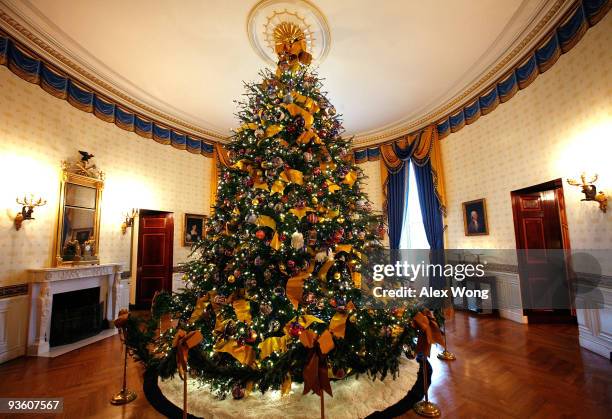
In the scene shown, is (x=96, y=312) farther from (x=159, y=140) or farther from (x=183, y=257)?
(x=159, y=140)

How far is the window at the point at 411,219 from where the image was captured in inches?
294

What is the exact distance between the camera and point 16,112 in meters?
4.09

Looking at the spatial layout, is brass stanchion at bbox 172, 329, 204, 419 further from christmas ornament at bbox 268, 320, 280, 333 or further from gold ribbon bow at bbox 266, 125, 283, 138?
gold ribbon bow at bbox 266, 125, 283, 138

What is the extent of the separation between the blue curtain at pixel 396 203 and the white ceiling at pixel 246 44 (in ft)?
6.77

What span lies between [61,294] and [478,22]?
7.92 meters

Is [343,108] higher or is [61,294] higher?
[343,108]

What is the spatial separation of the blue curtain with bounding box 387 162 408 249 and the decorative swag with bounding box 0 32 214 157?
5.49 metres

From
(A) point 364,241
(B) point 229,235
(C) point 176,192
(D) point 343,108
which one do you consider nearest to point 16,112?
(C) point 176,192

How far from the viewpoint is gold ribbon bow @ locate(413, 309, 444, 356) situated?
2.45 m

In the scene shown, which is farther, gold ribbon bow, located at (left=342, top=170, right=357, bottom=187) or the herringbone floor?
gold ribbon bow, located at (left=342, top=170, right=357, bottom=187)

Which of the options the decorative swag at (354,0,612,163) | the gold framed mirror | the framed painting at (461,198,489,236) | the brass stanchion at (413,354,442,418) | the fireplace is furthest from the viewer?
the framed painting at (461,198,489,236)

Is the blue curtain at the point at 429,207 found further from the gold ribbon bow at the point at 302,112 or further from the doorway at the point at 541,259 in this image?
the gold ribbon bow at the point at 302,112

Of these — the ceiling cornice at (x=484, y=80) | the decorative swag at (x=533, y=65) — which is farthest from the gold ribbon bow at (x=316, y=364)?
the ceiling cornice at (x=484, y=80)

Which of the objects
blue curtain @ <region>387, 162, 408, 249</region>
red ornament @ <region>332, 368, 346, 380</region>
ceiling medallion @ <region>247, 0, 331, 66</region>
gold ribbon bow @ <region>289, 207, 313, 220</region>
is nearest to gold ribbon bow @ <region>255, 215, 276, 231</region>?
gold ribbon bow @ <region>289, 207, 313, 220</region>
